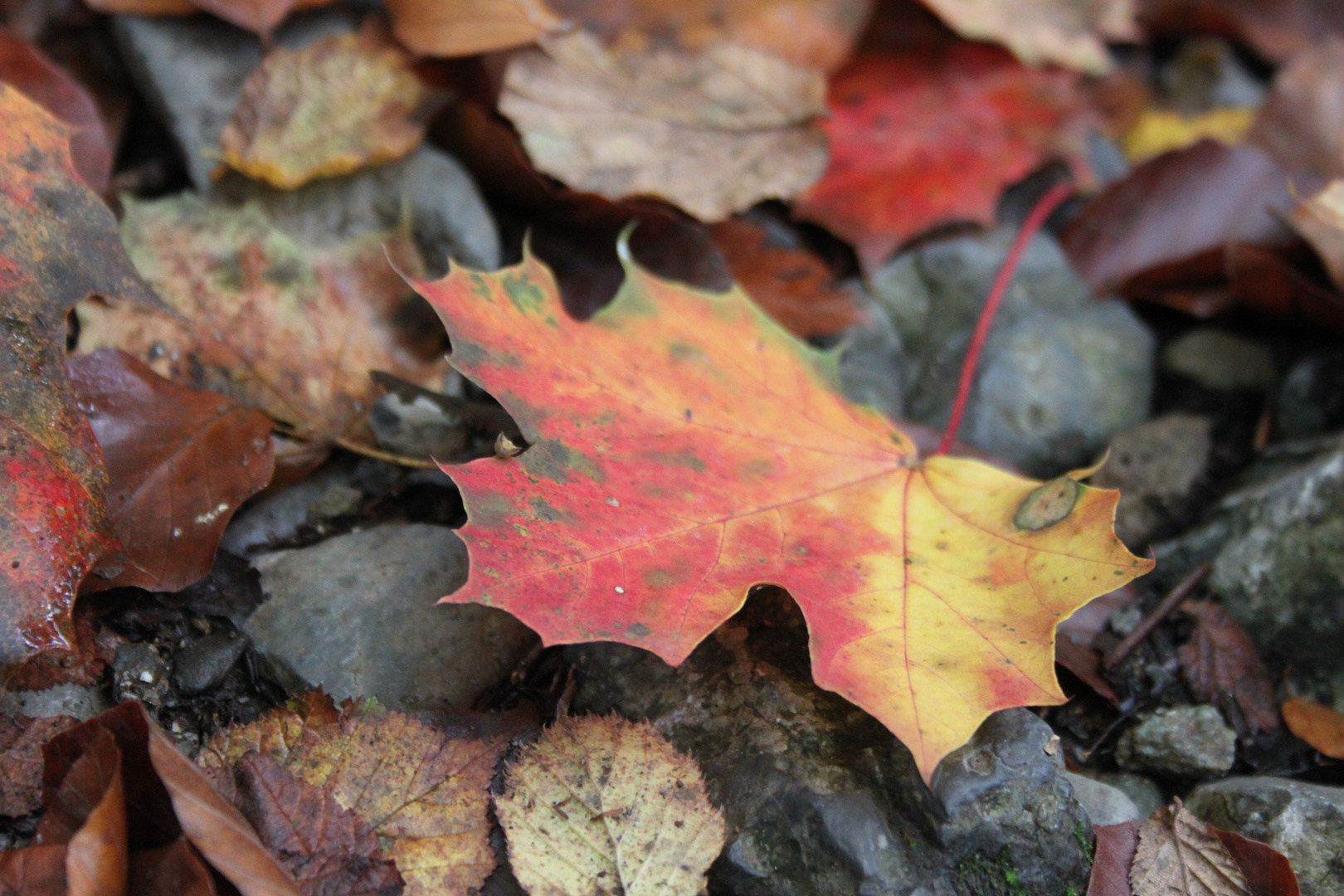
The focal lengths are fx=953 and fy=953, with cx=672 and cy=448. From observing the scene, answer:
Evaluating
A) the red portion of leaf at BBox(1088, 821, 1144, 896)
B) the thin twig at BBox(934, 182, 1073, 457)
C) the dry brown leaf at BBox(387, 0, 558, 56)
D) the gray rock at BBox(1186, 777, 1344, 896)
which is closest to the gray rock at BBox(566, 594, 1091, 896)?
the red portion of leaf at BBox(1088, 821, 1144, 896)

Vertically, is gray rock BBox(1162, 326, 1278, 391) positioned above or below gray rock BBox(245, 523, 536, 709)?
above

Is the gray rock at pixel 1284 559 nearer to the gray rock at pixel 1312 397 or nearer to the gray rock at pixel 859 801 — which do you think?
the gray rock at pixel 1312 397

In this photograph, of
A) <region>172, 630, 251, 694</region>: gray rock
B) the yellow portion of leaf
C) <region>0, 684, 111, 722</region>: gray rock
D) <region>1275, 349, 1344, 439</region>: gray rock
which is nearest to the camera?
<region>0, 684, 111, 722</region>: gray rock

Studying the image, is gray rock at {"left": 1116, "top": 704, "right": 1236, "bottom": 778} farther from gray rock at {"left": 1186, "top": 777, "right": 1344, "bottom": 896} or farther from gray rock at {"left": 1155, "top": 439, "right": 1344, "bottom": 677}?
gray rock at {"left": 1155, "top": 439, "right": 1344, "bottom": 677}

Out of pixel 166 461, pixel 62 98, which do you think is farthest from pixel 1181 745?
pixel 62 98

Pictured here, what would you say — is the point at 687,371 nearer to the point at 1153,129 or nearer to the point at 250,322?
the point at 250,322

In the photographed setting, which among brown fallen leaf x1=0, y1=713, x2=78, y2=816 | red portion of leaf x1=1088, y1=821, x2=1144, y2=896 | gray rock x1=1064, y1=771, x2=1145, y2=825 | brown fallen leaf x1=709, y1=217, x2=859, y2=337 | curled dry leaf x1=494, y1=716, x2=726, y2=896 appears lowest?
brown fallen leaf x1=0, y1=713, x2=78, y2=816

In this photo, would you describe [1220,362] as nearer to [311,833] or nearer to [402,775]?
[402,775]
